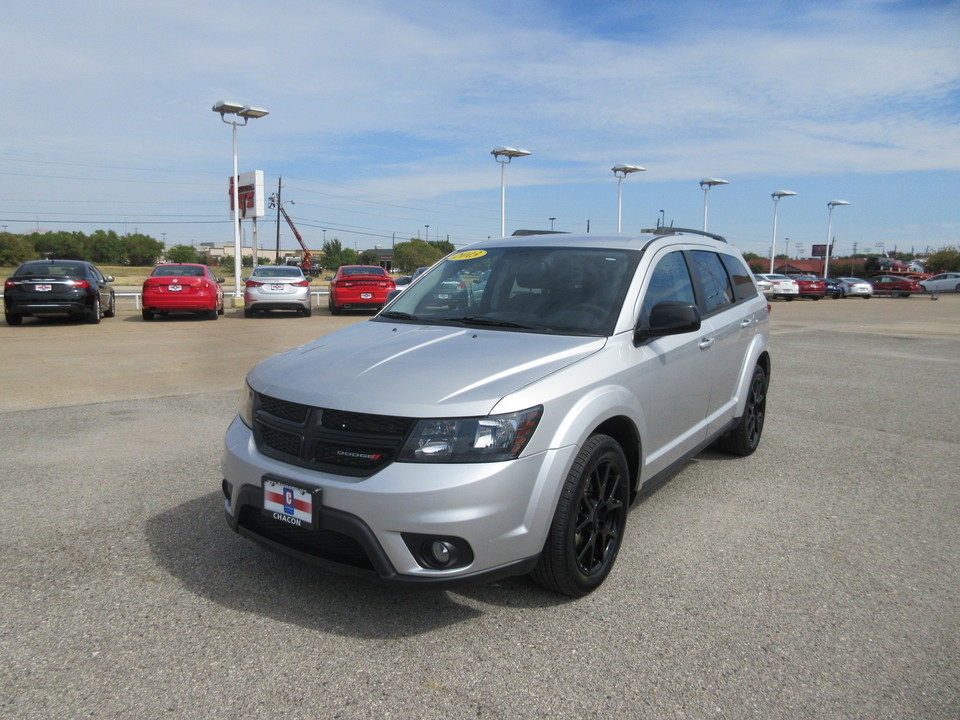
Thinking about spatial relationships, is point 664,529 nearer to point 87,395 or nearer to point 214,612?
point 214,612

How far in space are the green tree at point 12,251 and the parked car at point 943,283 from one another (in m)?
76.4

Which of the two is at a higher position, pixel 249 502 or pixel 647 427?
pixel 647 427

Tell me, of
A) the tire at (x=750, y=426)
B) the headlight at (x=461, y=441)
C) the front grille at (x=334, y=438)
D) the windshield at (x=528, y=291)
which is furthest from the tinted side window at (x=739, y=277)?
the front grille at (x=334, y=438)

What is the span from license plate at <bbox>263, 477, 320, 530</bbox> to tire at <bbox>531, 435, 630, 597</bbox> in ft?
3.21

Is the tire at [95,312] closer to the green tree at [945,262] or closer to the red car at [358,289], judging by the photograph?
the red car at [358,289]

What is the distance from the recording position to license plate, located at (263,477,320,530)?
2895 millimetres

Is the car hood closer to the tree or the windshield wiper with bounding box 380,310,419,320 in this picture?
the windshield wiper with bounding box 380,310,419,320

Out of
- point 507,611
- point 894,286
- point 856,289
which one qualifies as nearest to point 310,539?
point 507,611

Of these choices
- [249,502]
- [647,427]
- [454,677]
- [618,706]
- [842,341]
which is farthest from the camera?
[842,341]

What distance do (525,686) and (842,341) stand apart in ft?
48.0

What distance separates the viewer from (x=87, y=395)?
26.3 ft

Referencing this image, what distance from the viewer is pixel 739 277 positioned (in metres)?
5.77

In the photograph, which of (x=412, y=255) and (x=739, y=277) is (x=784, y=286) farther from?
(x=412, y=255)

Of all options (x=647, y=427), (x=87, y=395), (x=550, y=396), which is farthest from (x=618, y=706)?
(x=87, y=395)
